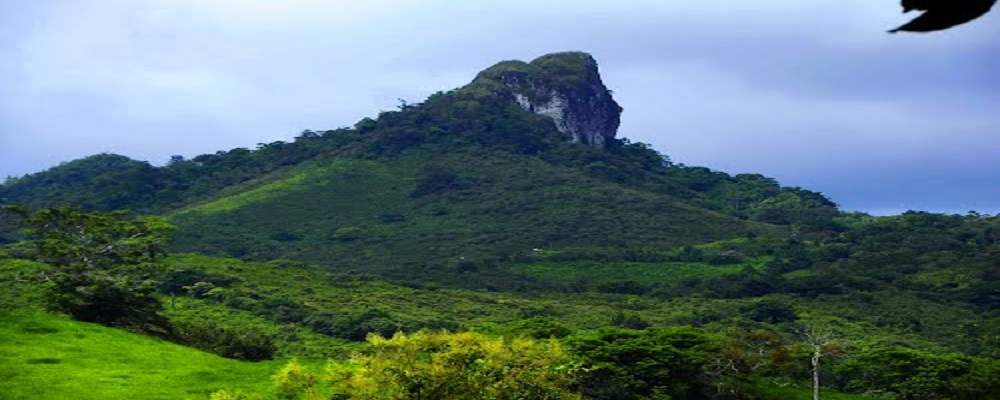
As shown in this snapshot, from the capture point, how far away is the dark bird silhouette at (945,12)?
4781 millimetres

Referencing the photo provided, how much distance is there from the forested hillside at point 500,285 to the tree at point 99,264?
0.43ft

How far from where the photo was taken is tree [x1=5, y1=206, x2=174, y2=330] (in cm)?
4794

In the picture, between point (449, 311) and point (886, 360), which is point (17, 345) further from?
point (449, 311)

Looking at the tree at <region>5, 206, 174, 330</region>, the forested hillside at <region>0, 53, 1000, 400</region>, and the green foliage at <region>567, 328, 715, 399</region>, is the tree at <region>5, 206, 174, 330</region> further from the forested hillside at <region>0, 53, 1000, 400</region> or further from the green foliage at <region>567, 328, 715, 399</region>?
the green foliage at <region>567, 328, 715, 399</region>

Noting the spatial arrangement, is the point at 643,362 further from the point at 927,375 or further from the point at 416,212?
the point at 416,212

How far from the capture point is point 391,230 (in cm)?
16312

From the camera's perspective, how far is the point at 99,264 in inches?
2021

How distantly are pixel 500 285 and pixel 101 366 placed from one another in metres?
85.7

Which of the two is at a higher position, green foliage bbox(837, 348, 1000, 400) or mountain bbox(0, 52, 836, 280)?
mountain bbox(0, 52, 836, 280)

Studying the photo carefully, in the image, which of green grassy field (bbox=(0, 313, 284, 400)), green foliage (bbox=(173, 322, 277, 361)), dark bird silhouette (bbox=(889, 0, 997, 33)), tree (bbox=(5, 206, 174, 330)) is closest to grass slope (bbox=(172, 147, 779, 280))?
A: tree (bbox=(5, 206, 174, 330))

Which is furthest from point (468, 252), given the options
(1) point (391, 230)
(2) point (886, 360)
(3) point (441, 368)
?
(3) point (441, 368)

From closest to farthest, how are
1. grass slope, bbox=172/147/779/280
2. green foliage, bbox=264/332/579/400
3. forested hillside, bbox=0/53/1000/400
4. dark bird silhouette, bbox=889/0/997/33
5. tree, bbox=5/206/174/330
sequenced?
dark bird silhouette, bbox=889/0/997/33
green foliage, bbox=264/332/579/400
forested hillside, bbox=0/53/1000/400
tree, bbox=5/206/174/330
grass slope, bbox=172/147/779/280

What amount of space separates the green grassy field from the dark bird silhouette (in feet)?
112

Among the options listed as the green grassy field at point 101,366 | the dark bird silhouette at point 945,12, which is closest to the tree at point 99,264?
the green grassy field at point 101,366
